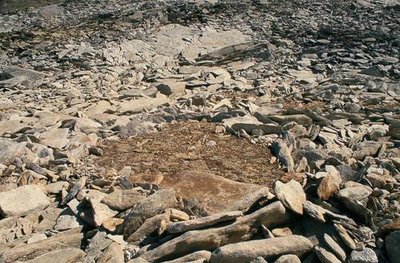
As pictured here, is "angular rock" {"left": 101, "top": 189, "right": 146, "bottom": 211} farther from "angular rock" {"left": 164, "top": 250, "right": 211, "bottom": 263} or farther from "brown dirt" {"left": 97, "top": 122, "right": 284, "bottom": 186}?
"angular rock" {"left": 164, "top": 250, "right": 211, "bottom": 263}

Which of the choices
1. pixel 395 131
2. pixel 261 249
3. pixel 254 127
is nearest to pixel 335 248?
pixel 261 249

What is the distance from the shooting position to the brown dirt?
697cm

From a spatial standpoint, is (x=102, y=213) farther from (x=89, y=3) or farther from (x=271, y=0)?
(x=89, y=3)

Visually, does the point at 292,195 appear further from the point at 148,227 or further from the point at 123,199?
the point at 123,199

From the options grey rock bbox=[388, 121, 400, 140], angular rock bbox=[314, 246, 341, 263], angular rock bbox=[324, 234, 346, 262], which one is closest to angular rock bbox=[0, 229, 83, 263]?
angular rock bbox=[314, 246, 341, 263]

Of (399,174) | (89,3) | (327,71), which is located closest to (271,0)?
(327,71)

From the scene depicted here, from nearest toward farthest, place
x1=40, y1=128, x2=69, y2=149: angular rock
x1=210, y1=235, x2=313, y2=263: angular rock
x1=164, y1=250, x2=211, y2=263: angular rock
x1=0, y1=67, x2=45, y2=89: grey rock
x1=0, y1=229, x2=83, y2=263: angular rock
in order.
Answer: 1. x1=210, y1=235, x2=313, y2=263: angular rock
2. x1=164, y1=250, x2=211, y2=263: angular rock
3. x1=0, y1=229, x2=83, y2=263: angular rock
4. x1=40, y1=128, x2=69, y2=149: angular rock
5. x1=0, y1=67, x2=45, y2=89: grey rock

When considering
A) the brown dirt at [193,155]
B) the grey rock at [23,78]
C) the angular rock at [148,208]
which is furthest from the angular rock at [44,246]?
the grey rock at [23,78]

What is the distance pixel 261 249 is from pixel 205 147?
11.0 ft

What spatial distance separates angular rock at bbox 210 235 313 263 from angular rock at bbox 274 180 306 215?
43 centimetres

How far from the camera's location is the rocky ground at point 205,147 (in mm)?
5199

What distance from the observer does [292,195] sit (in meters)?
5.52

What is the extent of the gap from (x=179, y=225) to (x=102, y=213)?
113cm

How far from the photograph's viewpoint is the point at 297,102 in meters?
11.1
